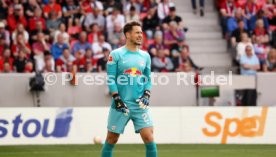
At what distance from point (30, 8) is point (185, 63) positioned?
442 centimetres

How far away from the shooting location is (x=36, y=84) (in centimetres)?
2169

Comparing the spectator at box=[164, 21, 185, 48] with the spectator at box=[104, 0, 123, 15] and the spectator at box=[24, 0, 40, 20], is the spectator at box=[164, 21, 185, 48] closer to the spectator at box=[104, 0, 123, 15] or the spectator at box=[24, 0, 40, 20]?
the spectator at box=[104, 0, 123, 15]

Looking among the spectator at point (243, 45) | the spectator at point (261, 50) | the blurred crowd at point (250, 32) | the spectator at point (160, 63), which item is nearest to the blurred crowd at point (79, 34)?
the spectator at point (160, 63)

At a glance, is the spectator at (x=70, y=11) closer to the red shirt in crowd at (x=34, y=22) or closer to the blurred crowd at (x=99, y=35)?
the blurred crowd at (x=99, y=35)

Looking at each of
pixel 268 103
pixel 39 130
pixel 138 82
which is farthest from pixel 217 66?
pixel 138 82

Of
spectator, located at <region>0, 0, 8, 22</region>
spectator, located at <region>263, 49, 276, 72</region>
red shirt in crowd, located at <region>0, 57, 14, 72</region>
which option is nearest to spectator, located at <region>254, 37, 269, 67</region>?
spectator, located at <region>263, 49, 276, 72</region>

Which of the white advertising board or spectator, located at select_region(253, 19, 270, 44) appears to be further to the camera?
spectator, located at select_region(253, 19, 270, 44)

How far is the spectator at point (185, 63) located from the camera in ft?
76.7

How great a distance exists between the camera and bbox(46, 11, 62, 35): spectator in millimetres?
23594

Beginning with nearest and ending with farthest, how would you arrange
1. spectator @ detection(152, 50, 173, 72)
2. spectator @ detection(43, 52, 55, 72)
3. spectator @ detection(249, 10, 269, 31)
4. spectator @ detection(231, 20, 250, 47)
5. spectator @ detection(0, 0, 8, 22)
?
spectator @ detection(43, 52, 55, 72), spectator @ detection(152, 50, 173, 72), spectator @ detection(0, 0, 8, 22), spectator @ detection(231, 20, 250, 47), spectator @ detection(249, 10, 269, 31)

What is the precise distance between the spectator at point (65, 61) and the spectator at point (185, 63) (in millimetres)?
2860

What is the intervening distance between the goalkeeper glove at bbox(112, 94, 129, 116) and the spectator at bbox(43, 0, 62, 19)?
38.9 feet

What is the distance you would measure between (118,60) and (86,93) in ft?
33.1

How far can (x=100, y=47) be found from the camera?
2323 cm
